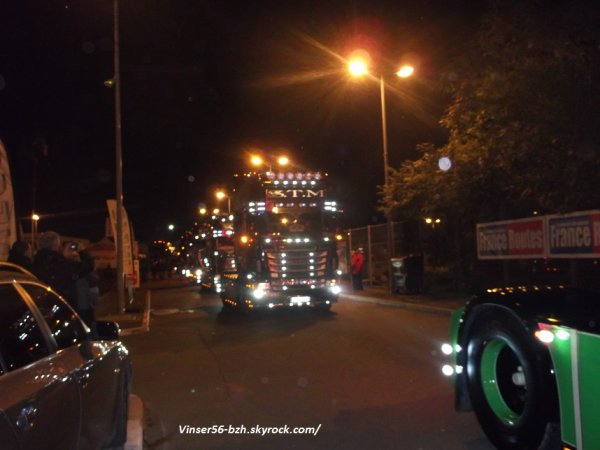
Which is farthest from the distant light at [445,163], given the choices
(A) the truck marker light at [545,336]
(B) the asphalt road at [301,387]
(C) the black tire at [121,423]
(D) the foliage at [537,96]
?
(C) the black tire at [121,423]

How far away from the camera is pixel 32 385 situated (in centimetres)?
311

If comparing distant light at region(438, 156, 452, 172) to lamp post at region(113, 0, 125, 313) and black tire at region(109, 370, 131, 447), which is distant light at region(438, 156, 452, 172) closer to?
lamp post at region(113, 0, 125, 313)

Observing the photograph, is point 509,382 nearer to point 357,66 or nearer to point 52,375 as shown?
point 52,375

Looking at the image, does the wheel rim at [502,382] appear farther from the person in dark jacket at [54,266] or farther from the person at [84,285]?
the person at [84,285]

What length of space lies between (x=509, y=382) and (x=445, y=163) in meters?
13.4

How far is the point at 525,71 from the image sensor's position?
11352 millimetres

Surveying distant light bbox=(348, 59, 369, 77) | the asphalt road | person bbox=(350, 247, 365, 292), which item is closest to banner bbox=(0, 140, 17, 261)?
the asphalt road

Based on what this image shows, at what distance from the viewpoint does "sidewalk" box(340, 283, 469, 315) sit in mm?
17141

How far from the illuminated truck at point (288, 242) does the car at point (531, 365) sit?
439 inches

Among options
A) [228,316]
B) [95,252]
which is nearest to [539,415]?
[228,316]

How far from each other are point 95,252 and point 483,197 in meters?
21.8

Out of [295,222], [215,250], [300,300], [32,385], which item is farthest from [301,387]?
[215,250]

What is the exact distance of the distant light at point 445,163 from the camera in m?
17.9

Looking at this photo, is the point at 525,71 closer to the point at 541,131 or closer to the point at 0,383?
the point at 541,131
